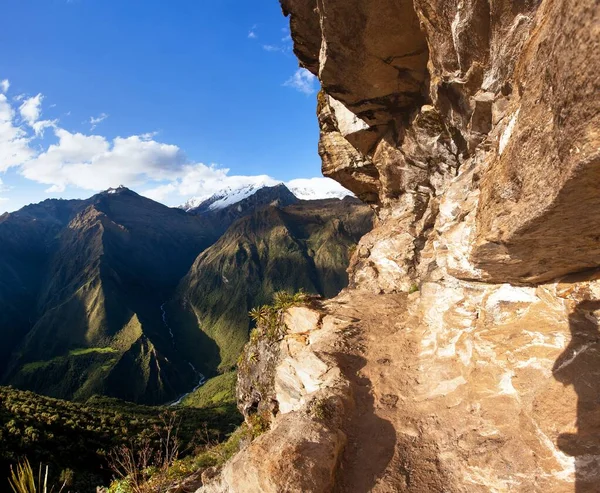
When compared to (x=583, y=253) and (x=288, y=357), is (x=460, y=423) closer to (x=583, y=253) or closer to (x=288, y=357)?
(x=583, y=253)

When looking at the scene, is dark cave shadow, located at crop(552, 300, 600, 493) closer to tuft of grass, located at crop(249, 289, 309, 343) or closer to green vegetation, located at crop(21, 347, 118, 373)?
tuft of grass, located at crop(249, 289, 309, 343)

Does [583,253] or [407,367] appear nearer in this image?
[583,253]

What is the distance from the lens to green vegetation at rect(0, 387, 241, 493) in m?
50.5

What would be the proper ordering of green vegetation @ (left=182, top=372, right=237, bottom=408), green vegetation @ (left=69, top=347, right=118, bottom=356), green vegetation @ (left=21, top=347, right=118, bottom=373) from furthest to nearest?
1. green vegetation @ (left=69, top=347, right=118, bottom=356)
2. green vegetation @ (left=21, top=347, right=118, bottom=373)
3. green vegetation @ (left=182, top=372, right=237, bottom=408)

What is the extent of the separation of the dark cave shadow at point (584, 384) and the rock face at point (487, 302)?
1.5 inches

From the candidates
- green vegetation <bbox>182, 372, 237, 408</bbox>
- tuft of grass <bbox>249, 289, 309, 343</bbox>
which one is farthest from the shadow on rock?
green vegetation <bbox>182, 372, 237, 408</bbox>

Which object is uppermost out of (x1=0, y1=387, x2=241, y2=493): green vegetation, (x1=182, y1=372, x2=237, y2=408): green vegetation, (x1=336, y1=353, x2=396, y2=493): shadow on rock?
(x1=336, y1=353, x2=396, y2=493): shadow on rock

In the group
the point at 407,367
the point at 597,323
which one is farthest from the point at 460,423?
the point at 597,323

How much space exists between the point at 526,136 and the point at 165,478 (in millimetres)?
19920

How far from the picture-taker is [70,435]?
200 feet

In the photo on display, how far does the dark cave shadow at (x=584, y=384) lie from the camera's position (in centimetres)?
789

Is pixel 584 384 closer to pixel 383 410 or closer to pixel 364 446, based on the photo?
pixel 383 410

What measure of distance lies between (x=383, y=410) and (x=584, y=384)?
6.30 meters

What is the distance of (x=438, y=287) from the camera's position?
15695mm
